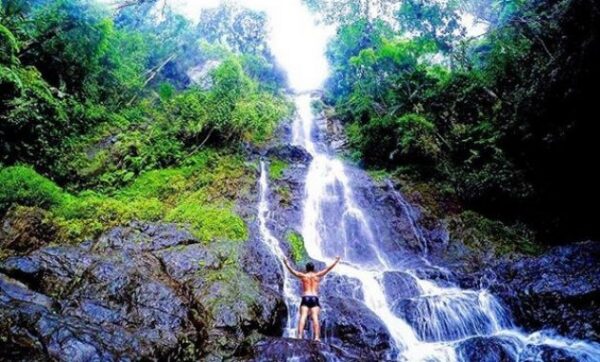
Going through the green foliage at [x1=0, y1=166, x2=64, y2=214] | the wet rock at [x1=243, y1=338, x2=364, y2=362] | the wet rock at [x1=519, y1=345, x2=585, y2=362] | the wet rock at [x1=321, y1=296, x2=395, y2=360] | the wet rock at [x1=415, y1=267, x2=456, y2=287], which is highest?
the green foliage at [x1=0, y1=166, x2=64, y2=214]

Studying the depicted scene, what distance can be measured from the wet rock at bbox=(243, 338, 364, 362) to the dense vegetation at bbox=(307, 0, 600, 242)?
24.4ft

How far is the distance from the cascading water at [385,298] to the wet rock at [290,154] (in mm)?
1497

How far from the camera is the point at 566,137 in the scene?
970 centimetres

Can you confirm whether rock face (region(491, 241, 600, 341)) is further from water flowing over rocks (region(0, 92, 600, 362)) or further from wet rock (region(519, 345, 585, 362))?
wet rock (region(519, 345, 585, 362))

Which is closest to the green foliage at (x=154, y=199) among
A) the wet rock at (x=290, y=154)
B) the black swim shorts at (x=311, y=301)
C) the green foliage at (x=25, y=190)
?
the green foliage at (x=25, y=190)

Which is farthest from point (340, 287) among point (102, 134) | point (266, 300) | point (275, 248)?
point (102, 134)

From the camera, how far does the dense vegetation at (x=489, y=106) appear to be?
9.41m

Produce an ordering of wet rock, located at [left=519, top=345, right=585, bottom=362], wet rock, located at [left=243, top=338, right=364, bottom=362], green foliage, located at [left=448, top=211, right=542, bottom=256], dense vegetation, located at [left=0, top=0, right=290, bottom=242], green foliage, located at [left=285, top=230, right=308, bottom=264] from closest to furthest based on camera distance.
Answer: wet rock, located at [left=243, top=338, right=364, bottom=362] → wet rock, located at [left=519, top=345, right=585, bottom=362] → dense vegetation, located at [left=0, top=0, right=290, bottom=242] → green foliage, located at [left=285, top=230, right=308, bottom=264] → green foliage, located at [left=448, top=211, right=542, bottom=256]

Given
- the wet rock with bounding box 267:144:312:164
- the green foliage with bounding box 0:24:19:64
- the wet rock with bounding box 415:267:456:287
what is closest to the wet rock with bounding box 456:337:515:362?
the wet rock with bounding box 415:267:456:287

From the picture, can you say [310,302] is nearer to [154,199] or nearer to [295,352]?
[295,352]

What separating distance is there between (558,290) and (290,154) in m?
11.3

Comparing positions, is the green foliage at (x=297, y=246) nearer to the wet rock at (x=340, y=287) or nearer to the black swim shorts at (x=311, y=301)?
the wet rock at (x=340, y=287)

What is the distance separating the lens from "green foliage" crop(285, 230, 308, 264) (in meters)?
10.9

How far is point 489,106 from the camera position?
15.3m
